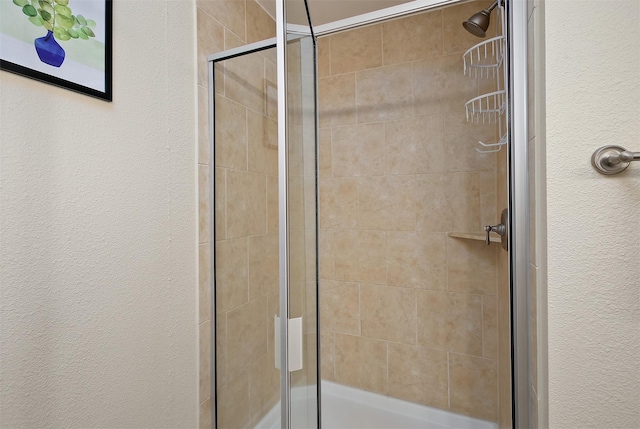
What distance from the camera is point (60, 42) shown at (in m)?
0.72

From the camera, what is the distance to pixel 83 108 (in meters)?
0.79

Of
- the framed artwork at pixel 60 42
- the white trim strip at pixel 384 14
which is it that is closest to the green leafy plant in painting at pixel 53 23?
the framed artwork at pixel 60 42

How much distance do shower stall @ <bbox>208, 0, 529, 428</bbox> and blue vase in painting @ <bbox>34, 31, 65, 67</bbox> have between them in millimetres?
484

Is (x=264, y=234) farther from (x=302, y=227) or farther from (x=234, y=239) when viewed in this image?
(x=302, y=227)

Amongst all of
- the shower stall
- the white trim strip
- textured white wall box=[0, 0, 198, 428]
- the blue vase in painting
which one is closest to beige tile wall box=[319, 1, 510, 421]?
the shower stall

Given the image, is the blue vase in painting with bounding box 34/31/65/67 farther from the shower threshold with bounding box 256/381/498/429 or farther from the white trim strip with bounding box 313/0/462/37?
the shower threshold with bounding box 256/381/498/429

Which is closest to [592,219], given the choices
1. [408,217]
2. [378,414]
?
[408,217]

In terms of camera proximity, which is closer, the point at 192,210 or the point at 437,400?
the point at 192,210

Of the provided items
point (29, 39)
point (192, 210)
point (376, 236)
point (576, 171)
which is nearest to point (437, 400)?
point (376, 236)

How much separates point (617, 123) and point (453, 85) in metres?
0.98

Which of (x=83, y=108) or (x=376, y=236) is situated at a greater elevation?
(x=83, y=108)

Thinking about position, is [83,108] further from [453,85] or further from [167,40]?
[453,85]

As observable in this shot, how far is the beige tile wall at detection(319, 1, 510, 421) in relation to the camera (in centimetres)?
153

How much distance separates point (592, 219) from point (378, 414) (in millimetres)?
1440
